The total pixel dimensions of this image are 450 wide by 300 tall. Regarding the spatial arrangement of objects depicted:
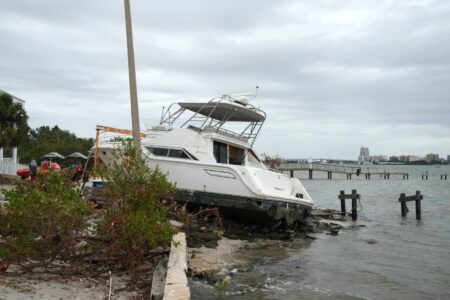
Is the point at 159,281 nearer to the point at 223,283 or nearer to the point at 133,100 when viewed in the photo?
the point at 223,283

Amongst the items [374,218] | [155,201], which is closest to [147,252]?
[155,201]

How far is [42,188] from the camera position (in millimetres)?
6977

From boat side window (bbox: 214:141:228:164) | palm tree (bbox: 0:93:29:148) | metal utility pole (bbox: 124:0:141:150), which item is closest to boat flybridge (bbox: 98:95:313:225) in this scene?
boat side window (bbox: 214:141:228:164)

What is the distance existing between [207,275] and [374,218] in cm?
1817

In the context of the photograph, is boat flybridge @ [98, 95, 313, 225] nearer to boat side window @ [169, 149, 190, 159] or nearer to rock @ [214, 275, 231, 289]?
boat side window @ [169, 149, 190, 159]

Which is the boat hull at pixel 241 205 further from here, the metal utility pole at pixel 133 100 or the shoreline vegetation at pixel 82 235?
the shoreline vegetation at pixel 82 235

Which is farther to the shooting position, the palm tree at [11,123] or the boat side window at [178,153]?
the palm tree at [11,123]

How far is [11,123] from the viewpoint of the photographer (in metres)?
23.9

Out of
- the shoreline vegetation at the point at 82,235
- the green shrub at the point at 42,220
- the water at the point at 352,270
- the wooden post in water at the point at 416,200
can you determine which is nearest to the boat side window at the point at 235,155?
the water at the point at 352,270

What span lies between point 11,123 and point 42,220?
19.3m

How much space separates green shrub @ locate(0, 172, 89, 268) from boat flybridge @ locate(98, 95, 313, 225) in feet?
22.2

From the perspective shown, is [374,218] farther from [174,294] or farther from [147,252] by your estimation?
[174,294]

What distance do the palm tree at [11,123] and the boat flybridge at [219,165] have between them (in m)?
10.1

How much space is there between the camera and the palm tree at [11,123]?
74.6 ft
